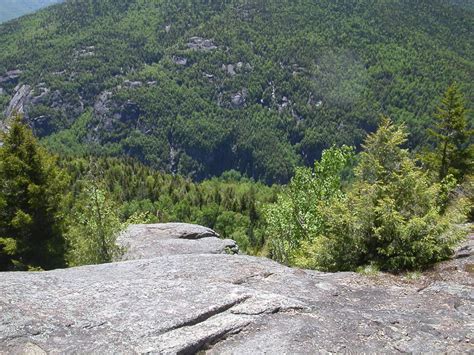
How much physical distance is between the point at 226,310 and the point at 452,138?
38563mm

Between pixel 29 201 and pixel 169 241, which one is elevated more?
pixel 29 201

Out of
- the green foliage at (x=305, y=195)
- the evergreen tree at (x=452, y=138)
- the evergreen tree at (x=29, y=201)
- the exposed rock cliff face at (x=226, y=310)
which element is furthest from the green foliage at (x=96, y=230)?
the evergreen tree at (x=452, y=138)

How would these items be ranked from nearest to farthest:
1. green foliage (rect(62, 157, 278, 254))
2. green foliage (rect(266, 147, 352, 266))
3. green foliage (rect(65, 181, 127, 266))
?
green foliage (rect(65, 181, 127, 266))
green foliage (rect(266, 147, 352, 266))
green foliage (rect(62, 157, 278, 254))

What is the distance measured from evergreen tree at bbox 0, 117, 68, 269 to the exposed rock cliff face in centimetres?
1903

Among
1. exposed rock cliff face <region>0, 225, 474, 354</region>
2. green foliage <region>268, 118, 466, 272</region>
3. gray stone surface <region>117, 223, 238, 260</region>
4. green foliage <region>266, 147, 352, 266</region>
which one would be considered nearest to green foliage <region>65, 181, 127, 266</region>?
gray stone surface <region>117, 223, 238, 260</region>

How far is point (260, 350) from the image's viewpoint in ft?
35.9

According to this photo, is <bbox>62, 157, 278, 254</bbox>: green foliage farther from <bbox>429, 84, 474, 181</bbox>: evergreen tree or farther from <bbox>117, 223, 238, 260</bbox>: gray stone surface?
<bbox>117, 223, 238, 260</bbox>: gray stone surface

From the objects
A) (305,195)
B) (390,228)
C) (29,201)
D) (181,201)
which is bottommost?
(181,201)

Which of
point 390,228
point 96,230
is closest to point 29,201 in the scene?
point 96,230

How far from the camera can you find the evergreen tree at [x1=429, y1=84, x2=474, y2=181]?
4384cm

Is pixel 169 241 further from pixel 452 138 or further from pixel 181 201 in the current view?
pixel 181 201

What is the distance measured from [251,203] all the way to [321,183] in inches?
4134

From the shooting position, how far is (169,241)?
3086cm

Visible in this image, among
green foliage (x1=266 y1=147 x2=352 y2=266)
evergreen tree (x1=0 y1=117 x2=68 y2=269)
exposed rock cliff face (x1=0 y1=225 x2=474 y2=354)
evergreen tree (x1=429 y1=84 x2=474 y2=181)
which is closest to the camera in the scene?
exposed rock cliff face (x1=0 y1=225 x2=474 y2=354)
